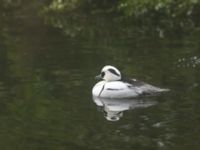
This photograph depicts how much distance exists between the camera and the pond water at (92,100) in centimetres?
1521

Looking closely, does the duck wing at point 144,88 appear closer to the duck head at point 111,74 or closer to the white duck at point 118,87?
the white duck at point 118,87

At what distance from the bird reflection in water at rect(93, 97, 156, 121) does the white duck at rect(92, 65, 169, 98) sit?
0.14 m

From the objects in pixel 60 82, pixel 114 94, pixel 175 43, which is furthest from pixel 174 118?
pixel 175 43

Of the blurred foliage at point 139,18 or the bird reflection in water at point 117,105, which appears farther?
the blurred foliage at point 139,18

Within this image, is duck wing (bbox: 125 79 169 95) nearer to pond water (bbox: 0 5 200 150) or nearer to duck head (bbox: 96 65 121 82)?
pond water (bbox: 0 5 200 150)

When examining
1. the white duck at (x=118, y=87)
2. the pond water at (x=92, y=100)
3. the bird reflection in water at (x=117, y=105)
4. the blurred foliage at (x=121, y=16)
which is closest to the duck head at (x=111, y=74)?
the white duck at (x=118, y=87)

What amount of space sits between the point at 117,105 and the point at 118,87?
61cm

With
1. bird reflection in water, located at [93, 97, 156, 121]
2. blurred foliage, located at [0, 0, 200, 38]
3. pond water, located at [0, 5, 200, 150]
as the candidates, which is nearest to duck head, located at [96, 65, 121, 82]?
pond water, located at [0, 5, 200, 150]

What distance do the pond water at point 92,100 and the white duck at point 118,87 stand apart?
0.19 meters

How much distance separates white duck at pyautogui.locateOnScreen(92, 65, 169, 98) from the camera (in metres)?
18.4

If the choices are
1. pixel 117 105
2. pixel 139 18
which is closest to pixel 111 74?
pixel 117 105

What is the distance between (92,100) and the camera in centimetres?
1864

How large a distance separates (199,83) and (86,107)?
3099 millimetres

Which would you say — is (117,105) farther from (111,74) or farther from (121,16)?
(121,16)
